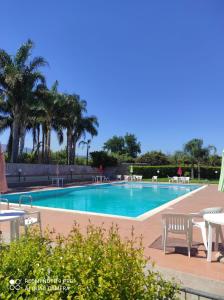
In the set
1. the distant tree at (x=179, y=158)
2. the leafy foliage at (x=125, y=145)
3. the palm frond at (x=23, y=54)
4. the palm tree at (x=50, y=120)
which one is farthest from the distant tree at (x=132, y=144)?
the palm frond at (x=23, y=54)

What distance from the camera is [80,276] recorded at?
215 centimetres

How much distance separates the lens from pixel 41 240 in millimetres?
3064

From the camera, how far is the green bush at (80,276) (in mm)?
2027

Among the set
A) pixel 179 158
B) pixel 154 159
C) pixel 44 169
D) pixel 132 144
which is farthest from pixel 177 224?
pixel 132 144

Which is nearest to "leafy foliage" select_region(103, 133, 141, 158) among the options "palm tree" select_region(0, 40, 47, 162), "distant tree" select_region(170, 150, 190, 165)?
"distant tree" select_region(170, 150, 190, 165)

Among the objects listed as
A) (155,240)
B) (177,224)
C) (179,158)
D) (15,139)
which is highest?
(15,139)

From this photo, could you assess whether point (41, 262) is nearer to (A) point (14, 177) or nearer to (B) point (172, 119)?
(A) point (14, 177)

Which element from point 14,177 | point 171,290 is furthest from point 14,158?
point 171,290

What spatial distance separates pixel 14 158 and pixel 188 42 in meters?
16.3

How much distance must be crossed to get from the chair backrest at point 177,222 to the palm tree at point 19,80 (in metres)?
20.1

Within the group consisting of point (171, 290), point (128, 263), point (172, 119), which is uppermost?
point (172, 119)

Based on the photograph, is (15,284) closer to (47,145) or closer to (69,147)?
(47,145)

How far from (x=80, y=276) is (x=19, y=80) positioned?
2248 cm

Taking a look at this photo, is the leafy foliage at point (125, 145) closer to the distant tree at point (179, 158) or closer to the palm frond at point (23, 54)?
the distant tree at point (179, 158)
